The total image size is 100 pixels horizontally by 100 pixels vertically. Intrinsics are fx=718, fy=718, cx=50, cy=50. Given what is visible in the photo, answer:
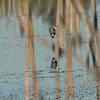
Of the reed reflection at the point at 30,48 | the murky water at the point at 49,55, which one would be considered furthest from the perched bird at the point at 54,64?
the reed reflection at the point at 30,48

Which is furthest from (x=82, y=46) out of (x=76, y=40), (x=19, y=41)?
(x=19, y=41)

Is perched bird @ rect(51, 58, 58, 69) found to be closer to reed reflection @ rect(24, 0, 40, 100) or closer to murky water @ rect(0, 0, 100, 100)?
murky water @ rect(0, 0, 100, 100)

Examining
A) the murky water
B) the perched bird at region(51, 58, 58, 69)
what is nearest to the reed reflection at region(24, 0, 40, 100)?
the murky water

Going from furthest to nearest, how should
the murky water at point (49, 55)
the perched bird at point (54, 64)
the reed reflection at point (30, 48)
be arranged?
1. the perched bird at point (54, 64)
2. the reed reflection at point (30, 48)
3. the murky water at point (49, 55)

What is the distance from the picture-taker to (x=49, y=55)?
14891mm

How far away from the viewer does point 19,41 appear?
1648 centimetres

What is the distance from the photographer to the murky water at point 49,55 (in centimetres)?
1164

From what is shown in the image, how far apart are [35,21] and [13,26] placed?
3.86 ft

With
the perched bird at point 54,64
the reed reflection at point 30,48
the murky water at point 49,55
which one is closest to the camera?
the murky water at point 49,55

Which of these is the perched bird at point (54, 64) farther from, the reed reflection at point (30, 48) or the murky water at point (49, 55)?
the reed reflection at point (30, 48)

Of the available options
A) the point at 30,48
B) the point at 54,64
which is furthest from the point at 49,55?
the point at 54,64

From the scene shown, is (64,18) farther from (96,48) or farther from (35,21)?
(96,48)

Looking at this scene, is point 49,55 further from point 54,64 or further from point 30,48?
point 54,64

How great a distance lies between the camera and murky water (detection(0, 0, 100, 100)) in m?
11.6
